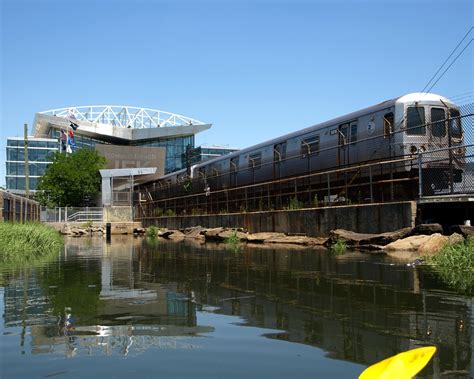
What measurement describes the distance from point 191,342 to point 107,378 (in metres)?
1.15

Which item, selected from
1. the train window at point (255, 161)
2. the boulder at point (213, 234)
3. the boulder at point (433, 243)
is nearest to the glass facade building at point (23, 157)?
the train window at point (255, 161)

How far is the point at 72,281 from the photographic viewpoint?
29.7 ft

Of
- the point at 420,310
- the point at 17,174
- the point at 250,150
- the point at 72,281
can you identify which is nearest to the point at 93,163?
the point at 250,150

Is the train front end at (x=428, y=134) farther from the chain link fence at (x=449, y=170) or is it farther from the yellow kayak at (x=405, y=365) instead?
the yellow kayak at (x=405, y=365)

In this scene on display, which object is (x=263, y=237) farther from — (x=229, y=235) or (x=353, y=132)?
(x=353, y=132)

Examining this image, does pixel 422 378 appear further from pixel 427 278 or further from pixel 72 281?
pixel 72 281

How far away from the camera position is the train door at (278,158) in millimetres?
26703

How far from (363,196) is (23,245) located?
1243cm

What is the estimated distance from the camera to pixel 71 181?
186 ft

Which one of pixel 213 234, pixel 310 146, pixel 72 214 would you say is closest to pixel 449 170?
pixel 310 146

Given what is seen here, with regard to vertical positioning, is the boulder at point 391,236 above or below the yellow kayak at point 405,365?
above

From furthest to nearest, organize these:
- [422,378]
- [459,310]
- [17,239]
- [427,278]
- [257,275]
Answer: [17,239], [257,275], [427,278], [459,310], [422,378]

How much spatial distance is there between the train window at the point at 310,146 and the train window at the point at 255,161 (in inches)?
180

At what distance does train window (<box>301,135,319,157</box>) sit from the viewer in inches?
937
